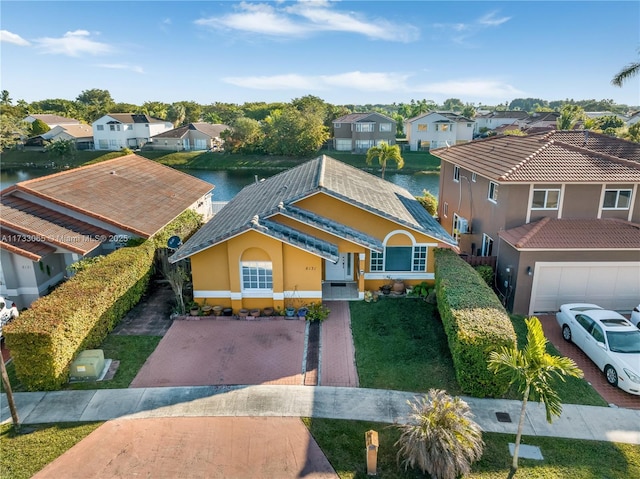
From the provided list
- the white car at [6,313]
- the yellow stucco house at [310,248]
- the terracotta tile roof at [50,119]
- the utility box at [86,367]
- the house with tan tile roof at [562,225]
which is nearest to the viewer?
the utility box at [86,367]

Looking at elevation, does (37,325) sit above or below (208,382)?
above

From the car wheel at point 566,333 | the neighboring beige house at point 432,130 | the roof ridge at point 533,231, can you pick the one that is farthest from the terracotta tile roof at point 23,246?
the neighboring beige house at point 432,130

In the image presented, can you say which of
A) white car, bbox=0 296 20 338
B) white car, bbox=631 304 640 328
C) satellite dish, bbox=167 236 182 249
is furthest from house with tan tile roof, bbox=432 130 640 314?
white car, bbox=0 296 20 338

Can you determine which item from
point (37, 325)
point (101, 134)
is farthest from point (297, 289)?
point (101, 134)

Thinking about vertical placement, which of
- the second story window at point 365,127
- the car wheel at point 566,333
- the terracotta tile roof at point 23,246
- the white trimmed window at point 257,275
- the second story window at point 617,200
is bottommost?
the car wheel at point 566,333

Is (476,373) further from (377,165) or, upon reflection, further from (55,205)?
(377,165)

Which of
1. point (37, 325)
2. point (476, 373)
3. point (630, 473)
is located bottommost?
point (630, 473)

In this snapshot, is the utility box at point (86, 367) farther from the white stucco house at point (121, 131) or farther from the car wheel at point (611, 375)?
the white stucco house at point (121, 131)

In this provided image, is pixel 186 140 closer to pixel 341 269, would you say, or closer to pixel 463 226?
pixel 463 226
